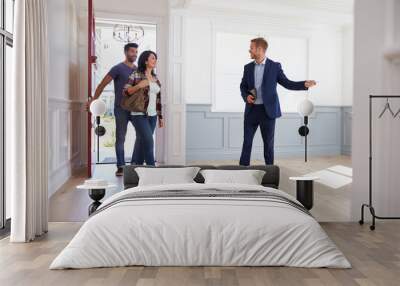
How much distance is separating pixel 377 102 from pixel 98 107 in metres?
2.99

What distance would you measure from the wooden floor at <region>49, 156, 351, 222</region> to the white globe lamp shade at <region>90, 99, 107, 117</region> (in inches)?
23.4

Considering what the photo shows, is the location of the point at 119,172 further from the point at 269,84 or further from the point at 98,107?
the point at 269,84

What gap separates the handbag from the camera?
483 centimetres

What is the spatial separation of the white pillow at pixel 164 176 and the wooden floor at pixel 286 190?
18.8 inches

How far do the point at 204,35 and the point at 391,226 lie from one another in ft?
10.4

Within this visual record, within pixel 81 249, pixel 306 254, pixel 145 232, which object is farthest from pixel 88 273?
pixel 306 254

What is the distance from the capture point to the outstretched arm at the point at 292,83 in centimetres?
511

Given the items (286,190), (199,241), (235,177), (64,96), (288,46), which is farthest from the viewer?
(288,46)

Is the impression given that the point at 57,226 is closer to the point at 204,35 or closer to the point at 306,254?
the point at 306,254

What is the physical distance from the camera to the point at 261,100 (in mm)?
5023

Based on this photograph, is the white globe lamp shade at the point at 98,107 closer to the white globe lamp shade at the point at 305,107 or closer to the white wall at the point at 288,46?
the white wall at the point at 288,46

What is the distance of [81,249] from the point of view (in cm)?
314

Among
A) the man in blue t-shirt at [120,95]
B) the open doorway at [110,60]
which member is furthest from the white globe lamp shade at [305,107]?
the man in blue t-shirt at [120,95]

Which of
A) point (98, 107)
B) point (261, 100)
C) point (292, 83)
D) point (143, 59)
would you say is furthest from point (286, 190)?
point (98, 107)
